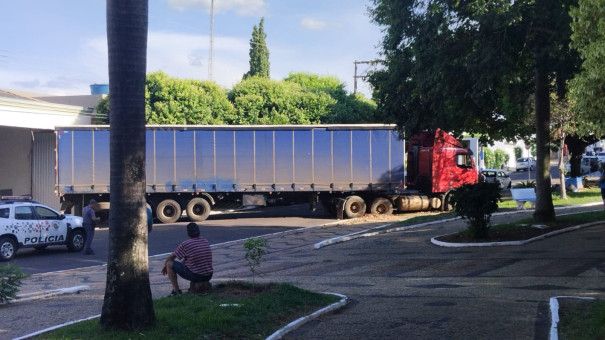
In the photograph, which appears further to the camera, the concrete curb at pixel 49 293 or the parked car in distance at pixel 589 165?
the parked car in distance at pixel 589 165

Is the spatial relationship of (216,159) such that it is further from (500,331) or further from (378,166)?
(500,331)

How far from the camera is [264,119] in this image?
125 feet

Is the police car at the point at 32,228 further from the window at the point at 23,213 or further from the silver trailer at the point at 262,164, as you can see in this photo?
the silver trailer at the point at 262,164

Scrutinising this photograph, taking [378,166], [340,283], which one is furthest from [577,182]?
[340,283]

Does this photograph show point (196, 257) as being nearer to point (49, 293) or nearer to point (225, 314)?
point (225, 314)

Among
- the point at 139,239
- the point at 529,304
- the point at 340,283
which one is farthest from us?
the point at 340,283

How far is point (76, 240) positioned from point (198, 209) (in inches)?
370

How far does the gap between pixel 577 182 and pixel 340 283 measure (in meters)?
29.5

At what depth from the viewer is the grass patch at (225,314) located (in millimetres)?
7438

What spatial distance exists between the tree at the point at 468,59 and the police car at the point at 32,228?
10.6m

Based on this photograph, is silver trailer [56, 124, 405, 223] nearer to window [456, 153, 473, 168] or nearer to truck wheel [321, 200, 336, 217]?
truck wheel [321, 200, 336, 217]

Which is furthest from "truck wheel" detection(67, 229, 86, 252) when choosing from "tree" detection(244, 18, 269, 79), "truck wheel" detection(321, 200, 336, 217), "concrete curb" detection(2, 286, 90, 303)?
"tree" detection(244, 18, 269, 79)

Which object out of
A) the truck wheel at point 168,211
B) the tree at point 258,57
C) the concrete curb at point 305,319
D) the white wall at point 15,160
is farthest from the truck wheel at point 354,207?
the tree at point 258,57

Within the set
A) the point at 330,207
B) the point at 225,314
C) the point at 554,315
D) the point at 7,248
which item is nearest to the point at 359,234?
the point at 330,207
